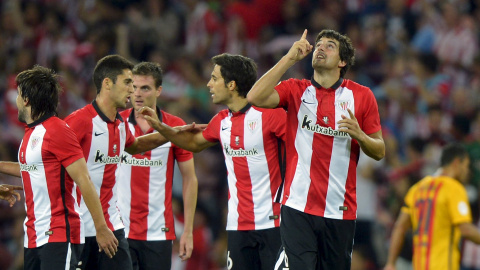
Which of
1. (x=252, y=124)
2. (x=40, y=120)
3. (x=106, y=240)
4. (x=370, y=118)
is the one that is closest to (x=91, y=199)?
(x=106, y=240)

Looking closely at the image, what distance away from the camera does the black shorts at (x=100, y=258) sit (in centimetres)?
664

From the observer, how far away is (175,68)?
14.4m

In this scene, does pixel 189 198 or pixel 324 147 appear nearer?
pixel 324 147

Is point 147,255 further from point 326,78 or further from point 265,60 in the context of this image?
point 265,60

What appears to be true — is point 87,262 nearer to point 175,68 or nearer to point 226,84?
point 226,84

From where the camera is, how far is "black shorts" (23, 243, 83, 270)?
6.05 meters

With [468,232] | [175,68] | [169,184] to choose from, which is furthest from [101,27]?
[468,232]

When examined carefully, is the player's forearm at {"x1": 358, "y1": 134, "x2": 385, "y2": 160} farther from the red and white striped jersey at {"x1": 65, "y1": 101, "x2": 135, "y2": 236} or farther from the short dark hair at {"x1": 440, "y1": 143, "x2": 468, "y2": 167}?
the short dark hair at {"x1": 440, "y1": 143, "x2": 468, "y2": 167}

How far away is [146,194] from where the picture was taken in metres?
7.57

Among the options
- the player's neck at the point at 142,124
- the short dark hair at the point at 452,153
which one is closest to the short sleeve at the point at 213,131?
the player's neck at the point at 142,124

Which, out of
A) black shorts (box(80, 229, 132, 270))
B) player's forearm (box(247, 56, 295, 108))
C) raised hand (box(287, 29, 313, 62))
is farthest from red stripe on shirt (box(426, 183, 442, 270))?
black shorts (box(80, 229, 132, 270))

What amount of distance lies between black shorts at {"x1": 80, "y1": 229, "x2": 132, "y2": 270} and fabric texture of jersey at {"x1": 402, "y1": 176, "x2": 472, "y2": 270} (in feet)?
10.4

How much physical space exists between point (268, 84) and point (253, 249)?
5.65 ft

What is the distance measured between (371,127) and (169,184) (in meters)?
2.17
